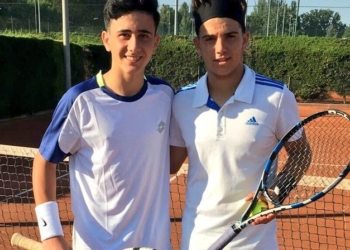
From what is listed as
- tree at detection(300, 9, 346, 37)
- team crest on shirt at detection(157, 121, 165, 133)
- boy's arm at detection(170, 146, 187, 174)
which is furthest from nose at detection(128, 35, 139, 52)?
tree at detection(300, 9, 346, 37)

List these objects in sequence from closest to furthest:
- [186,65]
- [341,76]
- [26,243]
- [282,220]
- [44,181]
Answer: [44,181] < [26,243] < [282,220] < [341,76] < [186,65]

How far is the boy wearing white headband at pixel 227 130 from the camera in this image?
5.09ft

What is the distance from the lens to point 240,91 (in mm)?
1577

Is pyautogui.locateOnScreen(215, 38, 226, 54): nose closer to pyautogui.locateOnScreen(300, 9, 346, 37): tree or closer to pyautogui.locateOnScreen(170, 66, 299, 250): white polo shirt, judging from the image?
pyautogui.locateOnScreen(170, 66, 299, 250): white polo shirt

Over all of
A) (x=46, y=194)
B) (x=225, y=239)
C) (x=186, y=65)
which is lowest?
(x=186, y=65)

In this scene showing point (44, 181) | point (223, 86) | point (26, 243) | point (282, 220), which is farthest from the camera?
point (282, 220)

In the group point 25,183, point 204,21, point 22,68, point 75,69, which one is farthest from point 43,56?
point 204,21

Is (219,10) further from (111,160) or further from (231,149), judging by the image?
(111,160)

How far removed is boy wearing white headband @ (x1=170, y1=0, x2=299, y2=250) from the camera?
1551 mm

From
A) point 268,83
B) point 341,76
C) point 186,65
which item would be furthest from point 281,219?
point 186,65

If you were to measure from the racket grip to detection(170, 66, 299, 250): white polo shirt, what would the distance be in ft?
0.12

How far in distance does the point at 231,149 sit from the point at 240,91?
19 centimetres

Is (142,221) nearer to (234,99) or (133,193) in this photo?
(133,193)

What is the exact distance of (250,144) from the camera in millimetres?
1540
